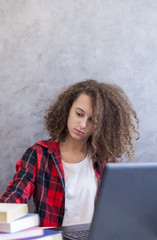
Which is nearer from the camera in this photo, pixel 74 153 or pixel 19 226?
pixel 19 226

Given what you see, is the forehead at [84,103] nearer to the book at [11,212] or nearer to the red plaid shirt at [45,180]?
the red plaid shirt at [45,180]

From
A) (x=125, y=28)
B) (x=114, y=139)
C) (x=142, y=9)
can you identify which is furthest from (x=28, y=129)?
(x=142, y=9)

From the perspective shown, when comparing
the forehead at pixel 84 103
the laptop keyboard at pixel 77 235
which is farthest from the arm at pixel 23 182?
the laptop keyboard at pixel 77 235

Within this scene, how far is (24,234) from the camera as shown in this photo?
1005 millimetres

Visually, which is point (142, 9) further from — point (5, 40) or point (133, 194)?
point (133, 194)

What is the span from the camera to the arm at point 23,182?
160cm

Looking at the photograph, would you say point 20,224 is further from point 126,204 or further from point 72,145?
point 72,145

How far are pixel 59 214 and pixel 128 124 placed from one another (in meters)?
0.59

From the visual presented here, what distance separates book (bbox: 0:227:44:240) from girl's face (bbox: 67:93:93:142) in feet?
2.62

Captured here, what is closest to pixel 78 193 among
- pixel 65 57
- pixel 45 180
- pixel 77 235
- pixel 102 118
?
pixel 45 180

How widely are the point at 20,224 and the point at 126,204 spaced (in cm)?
30

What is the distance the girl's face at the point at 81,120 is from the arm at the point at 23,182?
0.22m

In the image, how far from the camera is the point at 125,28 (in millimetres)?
2273

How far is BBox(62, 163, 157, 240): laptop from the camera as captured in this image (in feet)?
3.19
